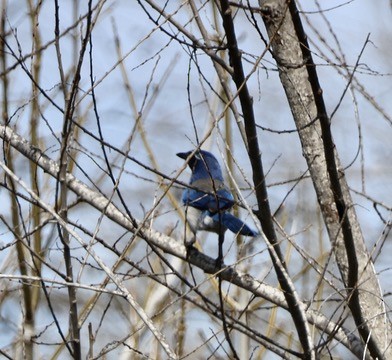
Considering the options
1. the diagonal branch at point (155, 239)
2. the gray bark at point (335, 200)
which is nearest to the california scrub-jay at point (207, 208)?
the diagonal branch at point (155, 239)

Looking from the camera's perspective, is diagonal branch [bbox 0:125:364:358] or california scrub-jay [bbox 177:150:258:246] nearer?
diagonal branch [bbox 0:125:364:358]

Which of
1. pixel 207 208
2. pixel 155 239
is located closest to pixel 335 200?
pixel 155 239

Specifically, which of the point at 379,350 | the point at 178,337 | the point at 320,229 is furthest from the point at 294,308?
the point at 320,229

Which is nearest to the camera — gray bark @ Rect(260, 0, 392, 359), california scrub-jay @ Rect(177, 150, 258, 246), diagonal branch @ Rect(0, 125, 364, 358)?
gray bark @ Rect(260, 0, 392, 359)

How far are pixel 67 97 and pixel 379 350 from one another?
1.61 metres

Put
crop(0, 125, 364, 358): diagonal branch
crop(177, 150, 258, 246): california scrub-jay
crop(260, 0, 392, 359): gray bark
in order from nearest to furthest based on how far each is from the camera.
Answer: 1. crop(260, 0, 392, 359): gray bark
2. crop(0, 125, 364, 358): diagonal branch
3. crop(177, 150, 258, 246): california scrub-jay

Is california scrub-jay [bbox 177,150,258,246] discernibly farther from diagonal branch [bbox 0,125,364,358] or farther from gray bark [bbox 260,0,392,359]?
gray bark [bbox 260,0,392,359]

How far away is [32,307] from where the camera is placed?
4750mm

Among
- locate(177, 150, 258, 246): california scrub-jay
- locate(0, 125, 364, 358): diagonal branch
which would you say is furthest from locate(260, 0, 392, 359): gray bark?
locate(177, 150, 258, 246): california scrub-jay

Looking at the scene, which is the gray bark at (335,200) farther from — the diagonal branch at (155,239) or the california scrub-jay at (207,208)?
the california scrub-jay at (207,208)

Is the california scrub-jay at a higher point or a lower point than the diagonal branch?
higher

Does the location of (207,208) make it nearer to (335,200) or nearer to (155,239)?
(155,239)

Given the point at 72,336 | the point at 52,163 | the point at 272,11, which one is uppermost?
the point at 272,11

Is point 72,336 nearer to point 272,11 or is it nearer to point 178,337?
point 272,11
